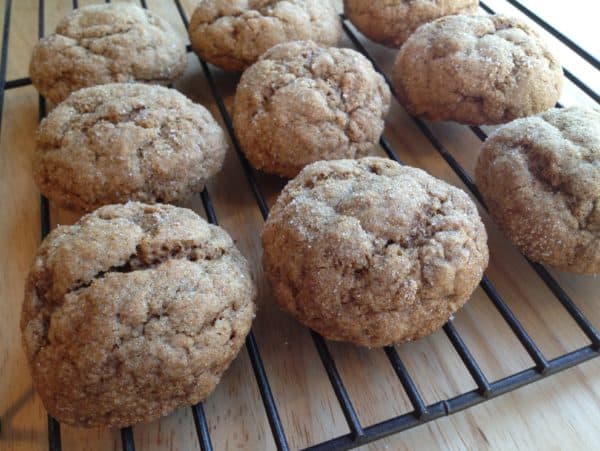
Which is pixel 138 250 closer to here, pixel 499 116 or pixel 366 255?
pixel 366 255

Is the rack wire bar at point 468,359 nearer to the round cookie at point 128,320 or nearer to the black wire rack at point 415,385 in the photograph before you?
the black wire rack at point 415,385

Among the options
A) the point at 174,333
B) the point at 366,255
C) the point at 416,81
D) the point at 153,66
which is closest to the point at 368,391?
the point at 366,255

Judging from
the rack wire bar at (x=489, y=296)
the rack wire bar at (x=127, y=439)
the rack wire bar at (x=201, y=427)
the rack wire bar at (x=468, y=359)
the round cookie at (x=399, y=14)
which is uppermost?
the round cookie at (x=399, y=14)

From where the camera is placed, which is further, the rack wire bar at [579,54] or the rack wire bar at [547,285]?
the rack wire bar at [579,54]

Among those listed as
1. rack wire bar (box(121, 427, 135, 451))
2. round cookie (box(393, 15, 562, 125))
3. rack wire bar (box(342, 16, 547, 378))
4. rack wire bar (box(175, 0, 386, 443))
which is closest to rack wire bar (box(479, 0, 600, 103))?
round cookie (box(393, 15, 562, 125))

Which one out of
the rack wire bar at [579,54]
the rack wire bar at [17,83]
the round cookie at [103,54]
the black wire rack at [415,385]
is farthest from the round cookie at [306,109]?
the rack wire bar at [17,83]

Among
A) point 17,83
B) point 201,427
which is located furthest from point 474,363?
point 17,83

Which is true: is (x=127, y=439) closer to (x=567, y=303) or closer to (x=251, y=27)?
(x=567, y=303)
